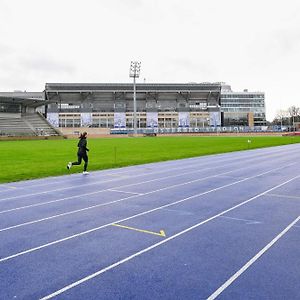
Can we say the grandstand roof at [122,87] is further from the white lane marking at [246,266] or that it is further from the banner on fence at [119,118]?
the white lane marking at [246,266]

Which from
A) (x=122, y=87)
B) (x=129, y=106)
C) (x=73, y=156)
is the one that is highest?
(x=122, y=87)

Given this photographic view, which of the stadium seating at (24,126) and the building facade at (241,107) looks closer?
the stadium seating at (24,126)

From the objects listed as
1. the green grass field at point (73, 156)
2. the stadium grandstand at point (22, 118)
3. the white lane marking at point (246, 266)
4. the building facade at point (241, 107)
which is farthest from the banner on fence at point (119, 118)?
the white lane marking at point (246, 266)

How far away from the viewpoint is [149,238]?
5.76m

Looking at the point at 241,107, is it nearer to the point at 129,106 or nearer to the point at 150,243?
the point at 129,106

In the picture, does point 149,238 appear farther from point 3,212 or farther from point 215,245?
point 3,212

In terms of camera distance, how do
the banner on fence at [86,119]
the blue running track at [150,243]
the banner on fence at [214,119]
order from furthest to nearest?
the banner on fence at [214,119] → the banner on fence at [86,119] → the blue running track at [150,243]

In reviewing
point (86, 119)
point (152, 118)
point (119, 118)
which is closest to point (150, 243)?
point (119, 118)

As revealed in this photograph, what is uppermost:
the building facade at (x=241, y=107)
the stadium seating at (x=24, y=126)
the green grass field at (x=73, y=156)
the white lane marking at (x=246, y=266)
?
the building facade at (x=241, y=107)

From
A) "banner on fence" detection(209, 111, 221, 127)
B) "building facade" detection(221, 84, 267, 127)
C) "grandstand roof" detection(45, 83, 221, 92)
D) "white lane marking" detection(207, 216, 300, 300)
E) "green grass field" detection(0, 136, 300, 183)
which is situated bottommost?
"white lane marking" detection(207, 216, 300, 300)

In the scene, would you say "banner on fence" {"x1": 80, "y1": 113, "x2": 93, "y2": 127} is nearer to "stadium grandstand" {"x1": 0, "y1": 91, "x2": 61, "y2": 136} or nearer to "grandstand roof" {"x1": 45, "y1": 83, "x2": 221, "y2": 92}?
"grandstand roof" {"x1": 45, "y1": 83, "x2": 221, "y2": 92}

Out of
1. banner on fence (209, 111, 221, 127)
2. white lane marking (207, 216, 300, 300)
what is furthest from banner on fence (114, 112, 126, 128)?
white lane marking (207, 216, 300, 300)

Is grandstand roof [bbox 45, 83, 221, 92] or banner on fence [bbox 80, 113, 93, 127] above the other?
grandstand roof [bbox 45, 83, 221, 92]

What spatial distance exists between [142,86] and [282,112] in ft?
208
